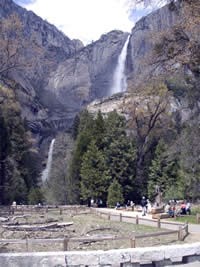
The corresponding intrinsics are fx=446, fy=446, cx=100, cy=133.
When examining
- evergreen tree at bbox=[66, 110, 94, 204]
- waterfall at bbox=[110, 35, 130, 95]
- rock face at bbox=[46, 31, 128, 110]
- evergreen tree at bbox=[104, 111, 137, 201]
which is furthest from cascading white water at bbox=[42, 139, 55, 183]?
rock face at bbox=[46, 31, 128, 110]

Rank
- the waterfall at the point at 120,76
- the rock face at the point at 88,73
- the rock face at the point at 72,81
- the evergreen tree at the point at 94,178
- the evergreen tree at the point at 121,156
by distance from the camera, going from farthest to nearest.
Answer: the rock face at the point at 88,73, the waterfall at the point at 120,76, the rock face at the point at 72,81, the evergreen tree at the point at 121,156, the evergreen tree at the point at 94,178

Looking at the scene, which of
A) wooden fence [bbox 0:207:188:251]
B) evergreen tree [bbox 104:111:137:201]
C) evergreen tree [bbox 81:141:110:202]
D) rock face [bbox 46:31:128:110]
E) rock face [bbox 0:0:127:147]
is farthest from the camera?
rock face [bbox 46:31:128:110]

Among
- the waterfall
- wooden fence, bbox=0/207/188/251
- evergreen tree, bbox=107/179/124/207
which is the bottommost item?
wooden fence, bbox=0/207/188/251

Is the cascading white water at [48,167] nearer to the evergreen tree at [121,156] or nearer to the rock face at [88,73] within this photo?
the evergreen tree at [121,156]

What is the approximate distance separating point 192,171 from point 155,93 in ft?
43.3

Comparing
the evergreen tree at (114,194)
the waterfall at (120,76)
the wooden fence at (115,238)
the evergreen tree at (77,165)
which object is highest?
the waterfall at (120,76)

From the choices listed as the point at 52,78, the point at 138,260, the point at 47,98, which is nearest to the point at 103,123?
the point at 138,260

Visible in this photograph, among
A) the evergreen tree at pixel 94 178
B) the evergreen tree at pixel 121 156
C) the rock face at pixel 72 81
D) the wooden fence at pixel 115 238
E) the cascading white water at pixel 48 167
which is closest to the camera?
the wooden fence at pixel 115 238

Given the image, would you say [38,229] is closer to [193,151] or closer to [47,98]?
[193,151]

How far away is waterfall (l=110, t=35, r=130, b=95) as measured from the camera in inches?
4139

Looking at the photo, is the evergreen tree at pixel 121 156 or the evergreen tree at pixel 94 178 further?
the evergreen tree at pixel 121 156

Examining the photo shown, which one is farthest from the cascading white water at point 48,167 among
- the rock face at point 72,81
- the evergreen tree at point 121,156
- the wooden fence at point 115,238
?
the wooden fence at point 115,238

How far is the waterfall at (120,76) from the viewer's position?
105m

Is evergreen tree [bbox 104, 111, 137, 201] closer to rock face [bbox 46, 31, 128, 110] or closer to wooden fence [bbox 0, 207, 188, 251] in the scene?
wooden fence [bbox 0, 207, 188, 251]
